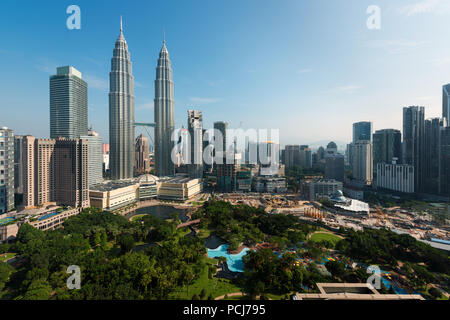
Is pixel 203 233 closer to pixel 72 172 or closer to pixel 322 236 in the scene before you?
pixel 322 236

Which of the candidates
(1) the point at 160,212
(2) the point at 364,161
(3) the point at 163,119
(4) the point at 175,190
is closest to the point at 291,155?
(2) the point at 364,161

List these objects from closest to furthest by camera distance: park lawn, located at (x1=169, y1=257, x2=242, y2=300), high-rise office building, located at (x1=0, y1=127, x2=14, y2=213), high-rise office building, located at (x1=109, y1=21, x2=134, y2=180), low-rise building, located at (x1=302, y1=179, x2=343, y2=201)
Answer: park lawn, located at (x1=169, y1=257, x2=242, y2=300), high-rise office building, located at (x1=0, y1=127, x2=14, y2=213), low-rise building, located at (x1=302, y1=179, x2=343, y2=201), high-rise office building, located at (x1=109, y1=21, x2=134, y2=180)

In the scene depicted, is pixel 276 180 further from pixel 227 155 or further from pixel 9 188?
pixel 9 188

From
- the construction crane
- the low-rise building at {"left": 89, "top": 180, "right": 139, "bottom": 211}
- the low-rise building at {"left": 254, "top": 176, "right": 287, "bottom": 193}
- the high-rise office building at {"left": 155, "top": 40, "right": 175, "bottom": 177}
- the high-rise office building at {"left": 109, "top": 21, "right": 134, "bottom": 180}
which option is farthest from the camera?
the high-rise office building at {"left": 155, "top": 40, "right": 175, "bottom": 177}

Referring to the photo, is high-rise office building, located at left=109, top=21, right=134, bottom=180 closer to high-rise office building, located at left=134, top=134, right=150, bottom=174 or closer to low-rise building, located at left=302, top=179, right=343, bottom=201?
high-rise office building, located at left=134, top=134, right=150, bottom=174

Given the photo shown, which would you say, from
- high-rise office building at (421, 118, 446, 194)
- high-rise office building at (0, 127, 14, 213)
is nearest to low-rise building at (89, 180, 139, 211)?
high-rise office building at (0, 127, 14, 213)

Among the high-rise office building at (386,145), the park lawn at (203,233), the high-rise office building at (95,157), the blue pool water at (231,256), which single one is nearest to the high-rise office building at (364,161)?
the high-rise office building at (386,145)

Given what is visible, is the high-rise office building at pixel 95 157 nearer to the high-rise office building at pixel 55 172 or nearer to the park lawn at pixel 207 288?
the high-rise office building at pixel 55 172
